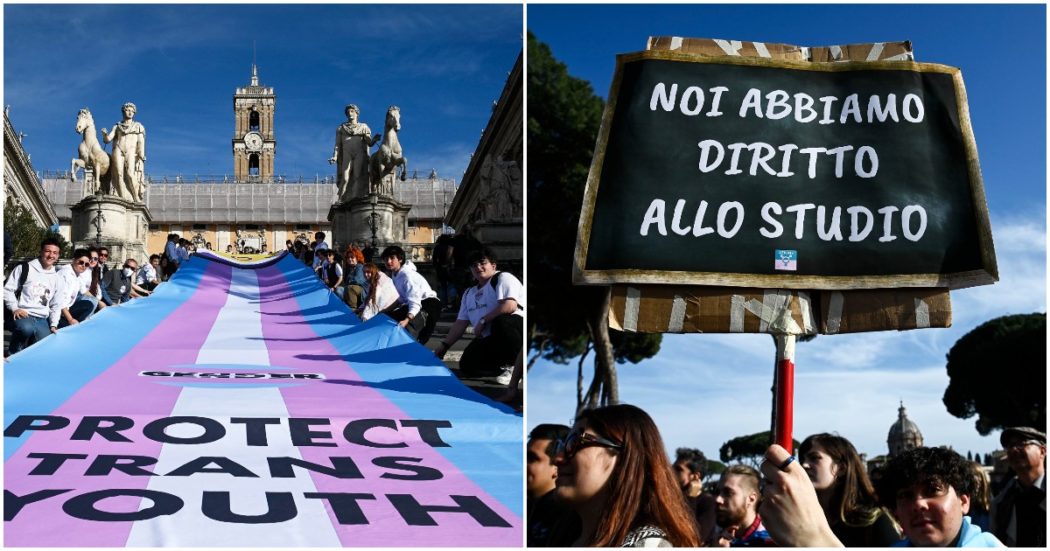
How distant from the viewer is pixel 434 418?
261 inches

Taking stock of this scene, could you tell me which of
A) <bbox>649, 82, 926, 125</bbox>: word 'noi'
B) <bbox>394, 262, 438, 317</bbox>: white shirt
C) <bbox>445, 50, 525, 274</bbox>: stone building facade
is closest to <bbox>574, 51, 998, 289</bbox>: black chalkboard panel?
<bbox>649, 82, 926, 125</bbox>: word 'noi'

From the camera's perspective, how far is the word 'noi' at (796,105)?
381 cm

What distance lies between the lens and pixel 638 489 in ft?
8.29

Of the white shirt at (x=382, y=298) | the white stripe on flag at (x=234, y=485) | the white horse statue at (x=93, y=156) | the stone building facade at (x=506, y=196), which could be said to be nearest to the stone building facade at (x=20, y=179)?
the white horse statue at (x=93, y=156)

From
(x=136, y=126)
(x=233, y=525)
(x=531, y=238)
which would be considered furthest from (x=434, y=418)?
(x=136, y=126)

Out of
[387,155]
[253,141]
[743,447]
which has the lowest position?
[743,447]

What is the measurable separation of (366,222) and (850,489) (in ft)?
81.3

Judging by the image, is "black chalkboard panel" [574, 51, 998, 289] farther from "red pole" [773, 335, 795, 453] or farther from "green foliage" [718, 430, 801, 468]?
"green foliage" [718, 430, 801, 468]

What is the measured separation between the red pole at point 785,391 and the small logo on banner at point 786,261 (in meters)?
0.22

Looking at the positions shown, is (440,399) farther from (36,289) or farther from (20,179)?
(20,179)

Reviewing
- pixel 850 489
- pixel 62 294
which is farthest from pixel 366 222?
pixel 850 489

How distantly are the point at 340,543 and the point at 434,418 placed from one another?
7.54 feet

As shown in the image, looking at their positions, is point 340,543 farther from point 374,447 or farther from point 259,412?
point 259,412

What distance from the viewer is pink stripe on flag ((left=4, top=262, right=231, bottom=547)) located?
429cm
